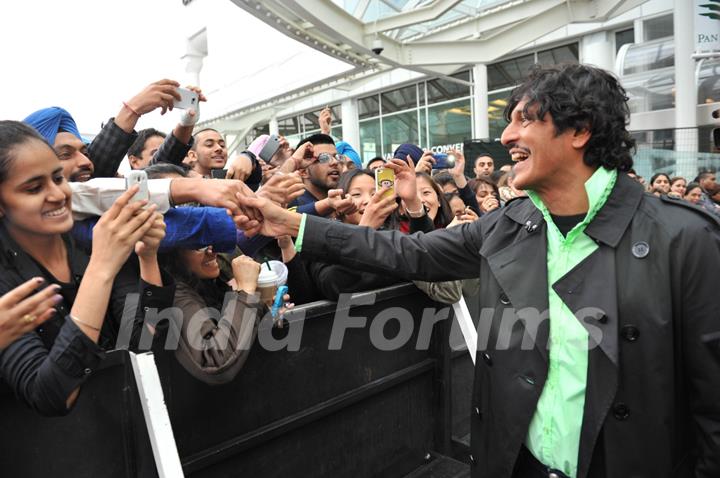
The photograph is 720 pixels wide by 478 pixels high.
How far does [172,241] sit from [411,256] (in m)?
0.94

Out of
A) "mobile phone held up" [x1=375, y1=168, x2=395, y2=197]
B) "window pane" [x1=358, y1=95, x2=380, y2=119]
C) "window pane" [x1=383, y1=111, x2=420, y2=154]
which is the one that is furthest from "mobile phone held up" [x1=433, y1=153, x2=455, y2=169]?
"window pane" [x1=358, y1=95, x2=380, y2=119]

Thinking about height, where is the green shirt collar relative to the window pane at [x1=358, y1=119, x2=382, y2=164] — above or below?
below

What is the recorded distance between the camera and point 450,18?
13602 mm

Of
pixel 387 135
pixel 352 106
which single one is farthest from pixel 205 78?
pixel 387 135

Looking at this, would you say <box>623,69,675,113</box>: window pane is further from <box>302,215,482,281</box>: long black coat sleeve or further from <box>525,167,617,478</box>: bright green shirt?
<box>525,167,617,478</box>: bright green shirt

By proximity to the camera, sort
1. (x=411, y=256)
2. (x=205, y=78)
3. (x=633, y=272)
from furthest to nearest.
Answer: (x=205, y=78)
(x=411, y=256)
(x=633, y=272)

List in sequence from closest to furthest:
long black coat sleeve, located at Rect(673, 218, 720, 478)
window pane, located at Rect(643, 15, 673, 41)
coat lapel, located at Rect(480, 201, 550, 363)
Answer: long black coat sleeve, located at Rect(673, 218, 720, 478)
coat lapel, located at Rect(480, 201, 550, 363)
window pane, located at Rect(643, 15, 673, 41)

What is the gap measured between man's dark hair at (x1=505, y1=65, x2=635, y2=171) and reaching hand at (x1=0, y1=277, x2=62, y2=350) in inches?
62.3

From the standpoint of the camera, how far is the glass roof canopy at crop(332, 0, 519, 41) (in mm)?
11597

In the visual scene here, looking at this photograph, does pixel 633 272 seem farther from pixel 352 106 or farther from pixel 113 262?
pixel 352 106

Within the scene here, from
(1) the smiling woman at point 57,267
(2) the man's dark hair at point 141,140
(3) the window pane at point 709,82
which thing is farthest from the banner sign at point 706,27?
(1) the smiling woman at point 57,267

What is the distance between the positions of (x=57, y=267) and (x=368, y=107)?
2010 centimetres

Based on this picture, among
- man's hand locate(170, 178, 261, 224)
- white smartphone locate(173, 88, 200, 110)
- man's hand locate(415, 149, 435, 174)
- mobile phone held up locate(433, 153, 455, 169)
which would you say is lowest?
man's hand locate(170, 178, 261, 224)

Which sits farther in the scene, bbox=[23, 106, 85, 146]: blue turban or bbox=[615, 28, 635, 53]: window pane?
bbox=[615, 28, 635, 53]: window pane
